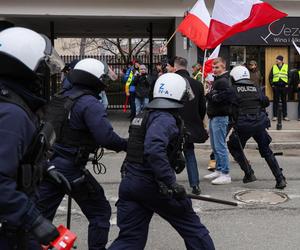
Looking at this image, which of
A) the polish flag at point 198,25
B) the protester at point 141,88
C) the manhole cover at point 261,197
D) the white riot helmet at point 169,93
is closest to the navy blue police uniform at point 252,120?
the manhole cover at point 261,197

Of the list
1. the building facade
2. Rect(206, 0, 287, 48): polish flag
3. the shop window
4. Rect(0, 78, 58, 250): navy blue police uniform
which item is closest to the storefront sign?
the building facade

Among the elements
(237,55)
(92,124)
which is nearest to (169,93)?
(92,124)

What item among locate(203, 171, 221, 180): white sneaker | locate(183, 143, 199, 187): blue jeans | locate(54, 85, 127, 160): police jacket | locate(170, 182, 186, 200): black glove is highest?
locate(54, 85, 127, 160): police jacket

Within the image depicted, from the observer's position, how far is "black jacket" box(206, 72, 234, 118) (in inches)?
273

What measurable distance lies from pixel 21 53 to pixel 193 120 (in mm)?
4386

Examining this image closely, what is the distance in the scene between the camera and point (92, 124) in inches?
157

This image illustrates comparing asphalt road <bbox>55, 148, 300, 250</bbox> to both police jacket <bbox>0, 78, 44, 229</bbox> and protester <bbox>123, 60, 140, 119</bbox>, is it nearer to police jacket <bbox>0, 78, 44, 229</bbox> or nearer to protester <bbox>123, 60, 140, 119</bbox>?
police jacket <bbox>0, 78, 44, 229</bbox>

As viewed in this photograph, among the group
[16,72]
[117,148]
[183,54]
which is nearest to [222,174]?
[117,148]

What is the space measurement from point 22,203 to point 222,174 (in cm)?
535

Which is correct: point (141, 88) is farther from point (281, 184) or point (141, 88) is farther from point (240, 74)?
point (281, 184)

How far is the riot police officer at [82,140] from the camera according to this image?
402cm

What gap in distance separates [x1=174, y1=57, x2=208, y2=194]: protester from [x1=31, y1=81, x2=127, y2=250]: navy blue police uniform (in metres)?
2.60

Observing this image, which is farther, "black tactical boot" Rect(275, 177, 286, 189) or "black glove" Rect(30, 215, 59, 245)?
"black tactical boot" Rect(275, 177, 286, 189)

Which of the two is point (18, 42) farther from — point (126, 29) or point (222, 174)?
point (126, 29)
